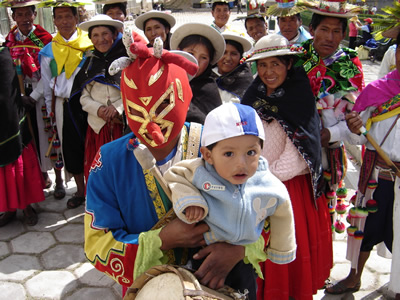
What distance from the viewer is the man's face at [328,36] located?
3.21 meters

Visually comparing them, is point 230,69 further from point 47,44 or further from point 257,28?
point 47,44

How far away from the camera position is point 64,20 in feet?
16.1

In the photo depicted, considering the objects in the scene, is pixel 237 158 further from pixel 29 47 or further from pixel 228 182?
pixel 29 47

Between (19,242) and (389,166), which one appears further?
(19,242)

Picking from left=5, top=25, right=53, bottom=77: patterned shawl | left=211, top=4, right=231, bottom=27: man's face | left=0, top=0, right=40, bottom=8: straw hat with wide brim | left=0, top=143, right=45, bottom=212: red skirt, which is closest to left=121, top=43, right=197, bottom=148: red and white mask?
left=0, top=143, right=45, bottom=212: red skirt

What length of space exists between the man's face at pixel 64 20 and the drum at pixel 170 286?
3.90m

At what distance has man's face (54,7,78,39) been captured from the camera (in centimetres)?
490

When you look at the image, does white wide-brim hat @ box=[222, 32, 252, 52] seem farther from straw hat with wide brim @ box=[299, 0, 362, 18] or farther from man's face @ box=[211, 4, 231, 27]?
man's face @ box=[211, 4, 231, 27]

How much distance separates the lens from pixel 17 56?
497cm

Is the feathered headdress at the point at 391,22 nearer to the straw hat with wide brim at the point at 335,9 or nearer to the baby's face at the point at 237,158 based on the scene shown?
the straw hat with wide brim at the point at 335,9

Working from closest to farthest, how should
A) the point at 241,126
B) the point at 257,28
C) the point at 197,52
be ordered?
the point at 241,126 < the point at 197,52 < the point at 257,28

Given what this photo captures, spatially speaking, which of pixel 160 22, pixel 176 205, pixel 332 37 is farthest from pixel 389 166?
pixel 160 22

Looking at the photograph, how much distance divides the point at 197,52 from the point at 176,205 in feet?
4.90

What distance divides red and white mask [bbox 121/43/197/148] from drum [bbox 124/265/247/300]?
20.7 inches
